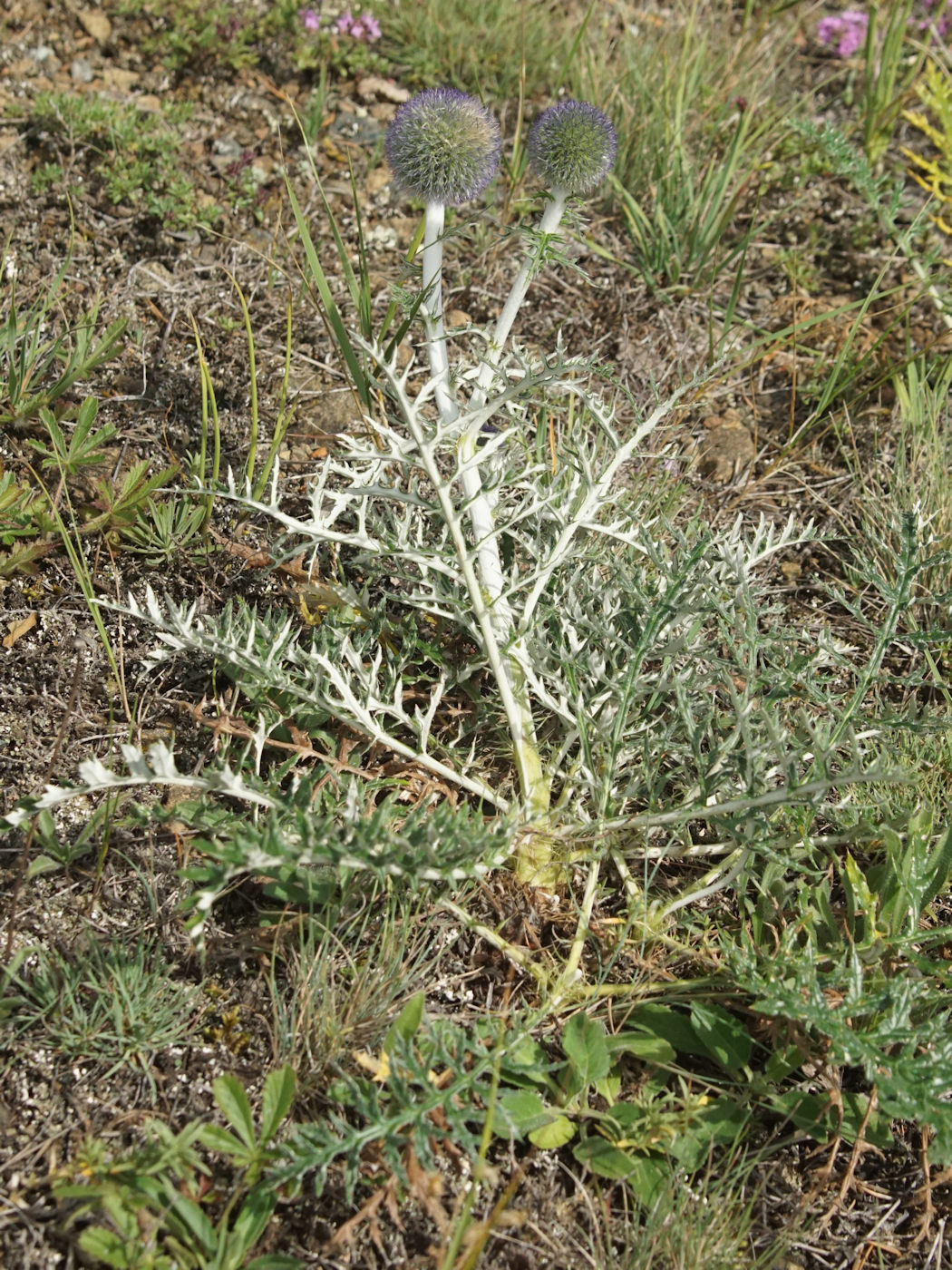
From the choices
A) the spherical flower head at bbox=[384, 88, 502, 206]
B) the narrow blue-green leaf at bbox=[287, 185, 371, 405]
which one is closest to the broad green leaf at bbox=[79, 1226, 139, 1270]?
the narrow blue-green leaf at bbox=[287, 185, 371, 405]

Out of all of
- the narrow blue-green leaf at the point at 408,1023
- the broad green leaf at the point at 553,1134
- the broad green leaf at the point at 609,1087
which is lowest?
the broad green leaf at the point at 553,1134

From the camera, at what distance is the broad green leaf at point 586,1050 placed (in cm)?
189

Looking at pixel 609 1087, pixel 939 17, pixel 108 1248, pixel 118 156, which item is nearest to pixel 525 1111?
pixel 609 1087

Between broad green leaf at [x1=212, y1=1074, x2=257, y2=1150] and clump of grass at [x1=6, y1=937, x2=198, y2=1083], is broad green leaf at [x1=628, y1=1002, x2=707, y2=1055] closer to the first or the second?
broad green leaf at [x1=212, y1=1074, x2=257, y2=1150]

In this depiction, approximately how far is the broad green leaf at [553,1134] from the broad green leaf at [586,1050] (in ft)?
0.24

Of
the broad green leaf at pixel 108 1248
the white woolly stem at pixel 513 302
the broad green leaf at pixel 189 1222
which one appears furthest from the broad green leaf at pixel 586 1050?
the white woolly stem at pixel 513 302

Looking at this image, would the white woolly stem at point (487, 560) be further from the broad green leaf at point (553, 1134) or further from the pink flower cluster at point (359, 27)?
the pink flower cluster at point (359, 27)

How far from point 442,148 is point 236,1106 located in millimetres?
1957

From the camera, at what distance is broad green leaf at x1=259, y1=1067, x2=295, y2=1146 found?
1.77 metres

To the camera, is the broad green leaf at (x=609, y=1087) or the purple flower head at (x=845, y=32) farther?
the purple flower head at (x=845, y=32)

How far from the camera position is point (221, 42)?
154 inches

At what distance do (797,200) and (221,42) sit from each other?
2.27 meters

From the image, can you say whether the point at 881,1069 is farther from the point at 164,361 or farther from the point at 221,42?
the point at 221,42

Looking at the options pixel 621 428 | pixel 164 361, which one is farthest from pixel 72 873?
pixel 621 428
